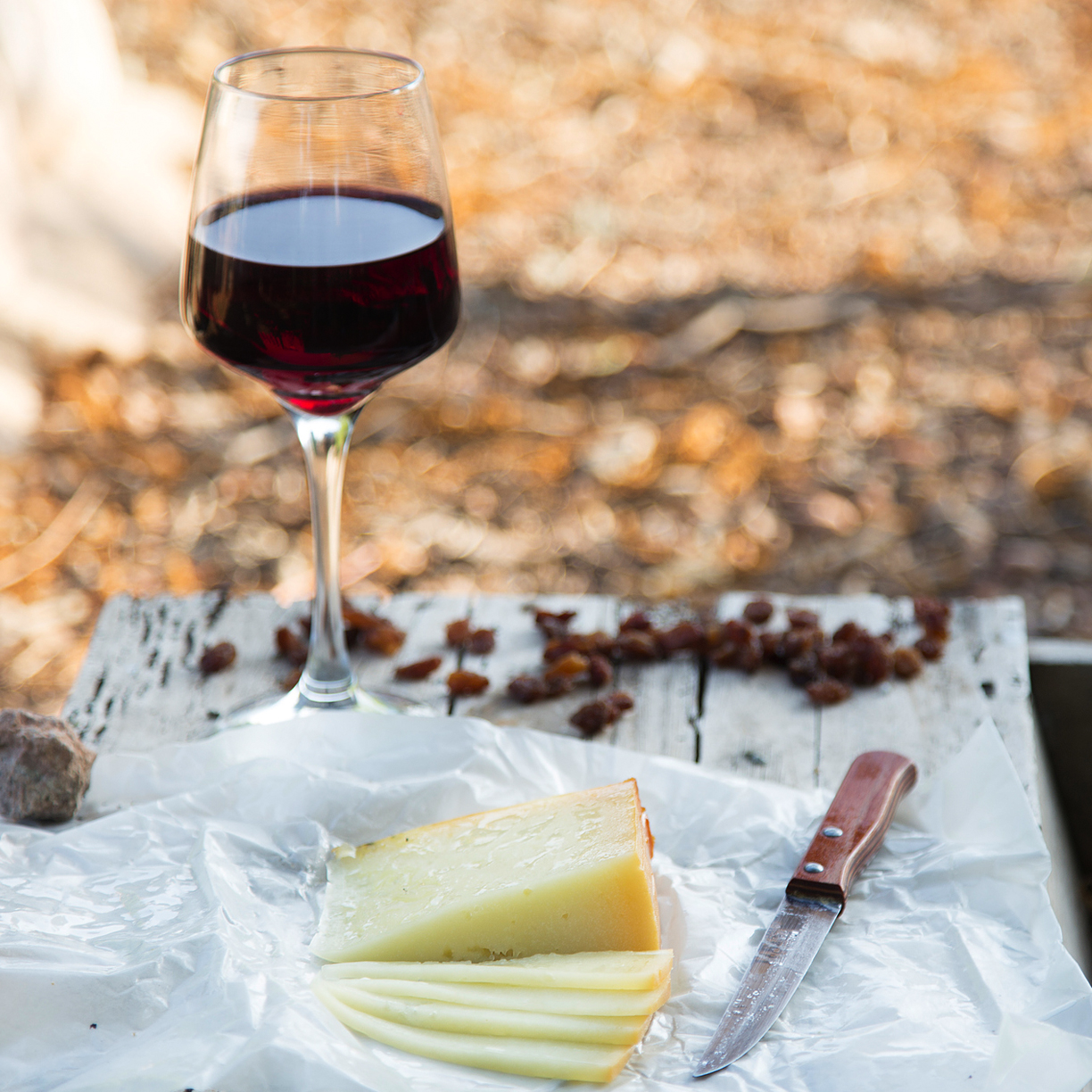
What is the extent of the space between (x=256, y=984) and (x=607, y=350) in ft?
7.90

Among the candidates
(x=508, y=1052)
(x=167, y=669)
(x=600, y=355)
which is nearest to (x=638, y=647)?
(x=167, y=669)

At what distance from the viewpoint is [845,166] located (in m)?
3.88

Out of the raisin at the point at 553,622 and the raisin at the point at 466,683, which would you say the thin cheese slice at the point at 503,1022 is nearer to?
the raisin at the point at 466,683

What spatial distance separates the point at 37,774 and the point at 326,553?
31cm

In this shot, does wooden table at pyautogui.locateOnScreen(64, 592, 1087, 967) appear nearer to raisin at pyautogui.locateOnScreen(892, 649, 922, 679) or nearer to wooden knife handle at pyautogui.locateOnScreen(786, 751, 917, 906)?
raisin at pyautogui.locateOnScreen(892, 649, 922, 679)

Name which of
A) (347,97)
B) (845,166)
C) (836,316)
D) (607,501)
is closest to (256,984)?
(347,97)

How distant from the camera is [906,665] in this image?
4.22 feet

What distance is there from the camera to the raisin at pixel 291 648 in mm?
1343

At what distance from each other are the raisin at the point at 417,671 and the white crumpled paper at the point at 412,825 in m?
0.21

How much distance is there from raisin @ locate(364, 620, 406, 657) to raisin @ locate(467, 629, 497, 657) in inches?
3.0

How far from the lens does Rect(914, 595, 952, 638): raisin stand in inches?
53.1

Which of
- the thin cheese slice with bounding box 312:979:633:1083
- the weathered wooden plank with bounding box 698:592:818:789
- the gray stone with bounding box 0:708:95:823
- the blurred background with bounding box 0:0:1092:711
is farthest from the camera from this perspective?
the blurred background with bounding box 0:0:1092:711

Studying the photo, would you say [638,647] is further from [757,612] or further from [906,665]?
[906,665]

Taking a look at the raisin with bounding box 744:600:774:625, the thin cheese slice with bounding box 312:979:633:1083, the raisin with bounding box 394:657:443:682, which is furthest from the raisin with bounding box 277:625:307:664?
the thin cheese slice with bounding box 312:979:633:1083
